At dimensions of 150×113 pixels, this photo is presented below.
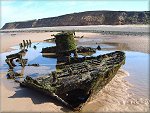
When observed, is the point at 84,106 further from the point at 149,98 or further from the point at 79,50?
the point at 79,50

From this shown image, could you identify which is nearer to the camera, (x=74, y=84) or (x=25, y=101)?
(x=74, y=84)

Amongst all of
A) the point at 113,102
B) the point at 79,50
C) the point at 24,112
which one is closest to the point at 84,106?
the point at 113,102

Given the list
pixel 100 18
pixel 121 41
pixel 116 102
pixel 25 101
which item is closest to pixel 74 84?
pixel 116 102

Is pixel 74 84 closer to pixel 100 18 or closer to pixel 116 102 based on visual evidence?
pixel 116 102

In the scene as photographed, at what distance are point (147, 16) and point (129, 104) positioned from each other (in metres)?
82.8

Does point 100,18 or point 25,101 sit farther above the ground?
point 25,101

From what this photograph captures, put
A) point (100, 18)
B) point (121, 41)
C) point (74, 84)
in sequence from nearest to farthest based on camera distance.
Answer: point (74, 84), point (121, 41), point (100, 18)

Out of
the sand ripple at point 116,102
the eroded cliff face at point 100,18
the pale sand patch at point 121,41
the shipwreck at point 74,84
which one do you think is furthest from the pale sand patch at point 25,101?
the eroded cliff face at point 100,18

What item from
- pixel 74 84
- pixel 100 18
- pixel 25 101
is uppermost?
pixel 74 84

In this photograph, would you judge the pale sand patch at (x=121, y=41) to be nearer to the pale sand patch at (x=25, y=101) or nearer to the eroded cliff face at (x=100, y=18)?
the pale sand patch at (x=25, y=101)

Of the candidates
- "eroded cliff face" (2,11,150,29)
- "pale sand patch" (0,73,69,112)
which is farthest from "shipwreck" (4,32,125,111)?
"eroded cliff face" (2,11,150,29)

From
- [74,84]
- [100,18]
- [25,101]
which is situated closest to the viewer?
[74,84]

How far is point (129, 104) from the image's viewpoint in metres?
12.3

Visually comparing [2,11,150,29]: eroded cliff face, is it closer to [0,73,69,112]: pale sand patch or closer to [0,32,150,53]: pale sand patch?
[0,32,150,53]: pale sand patch
